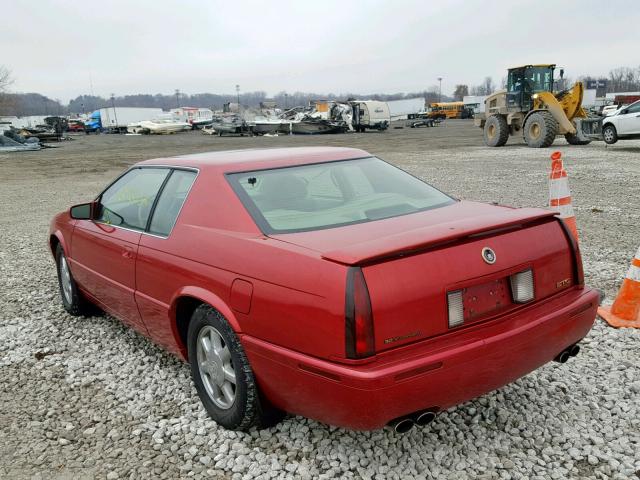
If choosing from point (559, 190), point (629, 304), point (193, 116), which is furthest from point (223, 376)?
point (193, 116)

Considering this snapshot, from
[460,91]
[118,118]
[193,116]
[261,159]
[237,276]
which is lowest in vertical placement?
[237,276]

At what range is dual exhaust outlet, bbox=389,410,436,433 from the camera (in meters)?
2.32

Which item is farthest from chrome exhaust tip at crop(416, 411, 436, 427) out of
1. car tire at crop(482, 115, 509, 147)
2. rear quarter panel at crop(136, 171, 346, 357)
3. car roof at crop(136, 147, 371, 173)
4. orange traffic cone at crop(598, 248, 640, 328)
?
car tire at crop(482, 115, 509, 147)

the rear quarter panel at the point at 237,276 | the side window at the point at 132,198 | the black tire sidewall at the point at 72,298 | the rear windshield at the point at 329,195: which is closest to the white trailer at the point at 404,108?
the black tire sidewall at the point at 72,298

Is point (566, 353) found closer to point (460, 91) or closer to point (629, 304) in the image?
point (629, 304)

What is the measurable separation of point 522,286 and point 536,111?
19467 millimetres

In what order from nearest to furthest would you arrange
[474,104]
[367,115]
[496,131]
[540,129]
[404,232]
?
1. [404,232]
2. [540,129]
3. [496,131]
4. [367,115]
5. [474,104]

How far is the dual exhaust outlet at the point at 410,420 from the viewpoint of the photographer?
91.3 inches

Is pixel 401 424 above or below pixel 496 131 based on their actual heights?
below

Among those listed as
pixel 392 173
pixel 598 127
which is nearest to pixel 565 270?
pixel 392 173

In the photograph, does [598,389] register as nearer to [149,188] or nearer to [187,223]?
[187,223]

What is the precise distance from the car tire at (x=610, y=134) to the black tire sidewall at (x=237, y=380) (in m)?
19.7

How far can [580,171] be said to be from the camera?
1359 cm

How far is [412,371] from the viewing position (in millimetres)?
2240
